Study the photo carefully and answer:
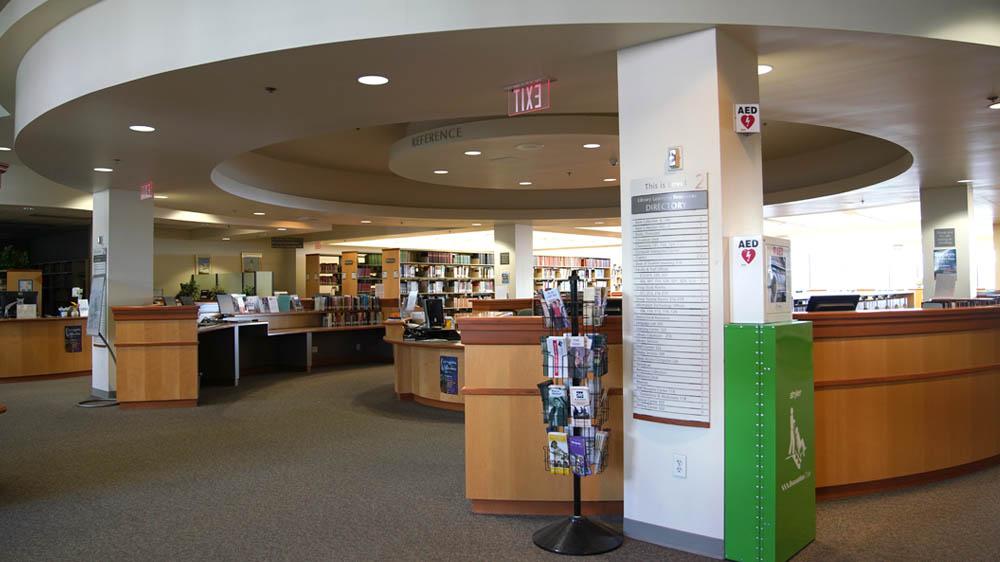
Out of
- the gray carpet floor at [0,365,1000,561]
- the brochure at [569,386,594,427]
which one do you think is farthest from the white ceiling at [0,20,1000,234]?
the gray carpet floor at [0,365,1000,561]

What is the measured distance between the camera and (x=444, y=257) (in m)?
16.6

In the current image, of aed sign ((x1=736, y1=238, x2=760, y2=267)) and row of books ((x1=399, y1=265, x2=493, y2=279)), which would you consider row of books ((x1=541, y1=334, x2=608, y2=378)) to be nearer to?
aed sign ((x1=736, y1=238, x2=760, y2=267))

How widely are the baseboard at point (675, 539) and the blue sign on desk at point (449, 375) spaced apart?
13.5 feet

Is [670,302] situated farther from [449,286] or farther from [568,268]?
[568,268]

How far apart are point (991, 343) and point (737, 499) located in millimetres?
3146

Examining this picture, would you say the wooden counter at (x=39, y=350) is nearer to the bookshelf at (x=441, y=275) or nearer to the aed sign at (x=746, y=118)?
the bookshelf at (x=441, y=275)

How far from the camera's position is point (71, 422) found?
25.1 feet

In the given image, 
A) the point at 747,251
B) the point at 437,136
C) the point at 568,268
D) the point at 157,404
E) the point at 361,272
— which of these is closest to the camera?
the point at 747,251

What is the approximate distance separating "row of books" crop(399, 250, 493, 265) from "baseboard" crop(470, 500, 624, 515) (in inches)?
445

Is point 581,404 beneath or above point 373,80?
beneath

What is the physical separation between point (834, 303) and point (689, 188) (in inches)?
111

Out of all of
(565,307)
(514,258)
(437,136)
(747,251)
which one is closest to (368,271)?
(514,258)

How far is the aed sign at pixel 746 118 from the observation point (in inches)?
155

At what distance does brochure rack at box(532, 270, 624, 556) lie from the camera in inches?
152
